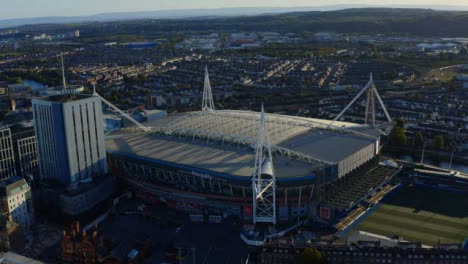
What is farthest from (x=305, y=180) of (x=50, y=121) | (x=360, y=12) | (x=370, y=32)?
(x=360, y=12)

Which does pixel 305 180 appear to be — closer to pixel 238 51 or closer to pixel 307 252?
pixel 307 252

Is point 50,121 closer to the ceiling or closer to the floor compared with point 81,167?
closer to the ceiling

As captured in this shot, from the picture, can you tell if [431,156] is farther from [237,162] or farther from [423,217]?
[237,162]

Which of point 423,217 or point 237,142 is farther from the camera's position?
point 237,142

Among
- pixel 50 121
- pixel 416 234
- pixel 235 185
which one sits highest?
pixel 50 121

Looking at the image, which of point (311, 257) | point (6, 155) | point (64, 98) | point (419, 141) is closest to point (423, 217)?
point (311, 257)

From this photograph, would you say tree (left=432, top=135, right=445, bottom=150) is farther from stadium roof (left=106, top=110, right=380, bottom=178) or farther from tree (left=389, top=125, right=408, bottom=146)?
stadium roof (left=106, top=110, right=380, bottom=178)
